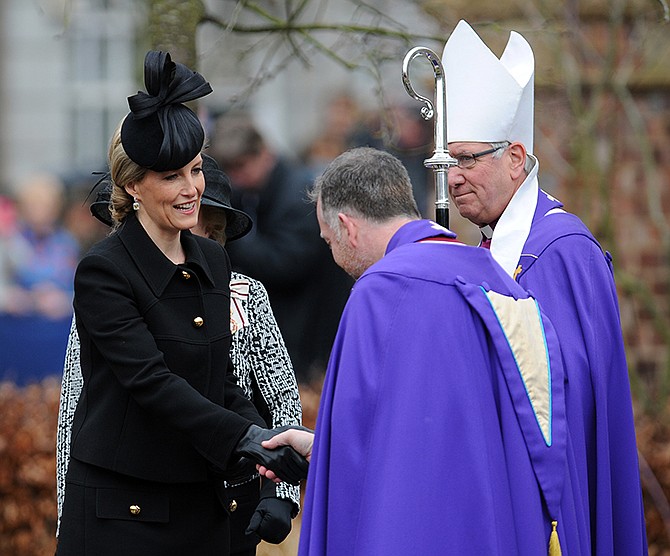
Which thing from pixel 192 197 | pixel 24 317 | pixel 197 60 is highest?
pixel 197 60

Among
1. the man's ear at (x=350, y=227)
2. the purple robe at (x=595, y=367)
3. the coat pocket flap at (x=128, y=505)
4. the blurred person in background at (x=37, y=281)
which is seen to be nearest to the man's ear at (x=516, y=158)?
the purple robe at (x=595, y=367)

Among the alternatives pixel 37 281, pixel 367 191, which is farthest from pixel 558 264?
pixel 37 281

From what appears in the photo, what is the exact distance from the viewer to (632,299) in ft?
28.6

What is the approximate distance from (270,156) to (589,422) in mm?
3987

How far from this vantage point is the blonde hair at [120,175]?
3.67 metres

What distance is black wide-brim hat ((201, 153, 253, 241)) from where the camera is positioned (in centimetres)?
428

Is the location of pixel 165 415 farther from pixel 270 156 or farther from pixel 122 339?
pixel 270 156

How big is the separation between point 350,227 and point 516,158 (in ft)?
4.10

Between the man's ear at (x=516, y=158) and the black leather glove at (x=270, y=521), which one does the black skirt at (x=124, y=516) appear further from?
the man's ear at (x=516, y=158)

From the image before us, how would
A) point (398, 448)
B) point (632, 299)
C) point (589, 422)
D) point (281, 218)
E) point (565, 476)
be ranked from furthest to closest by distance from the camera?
point (632, 299) → point (281, 218) → point (589, 422) → point (565, 476) → point (398, 448)

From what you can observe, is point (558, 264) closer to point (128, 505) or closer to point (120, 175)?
point (120, 175)

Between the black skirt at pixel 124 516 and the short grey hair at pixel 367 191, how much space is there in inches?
34.8

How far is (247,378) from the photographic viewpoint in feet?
13.7

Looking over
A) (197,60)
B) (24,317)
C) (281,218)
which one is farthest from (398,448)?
(24,317)
